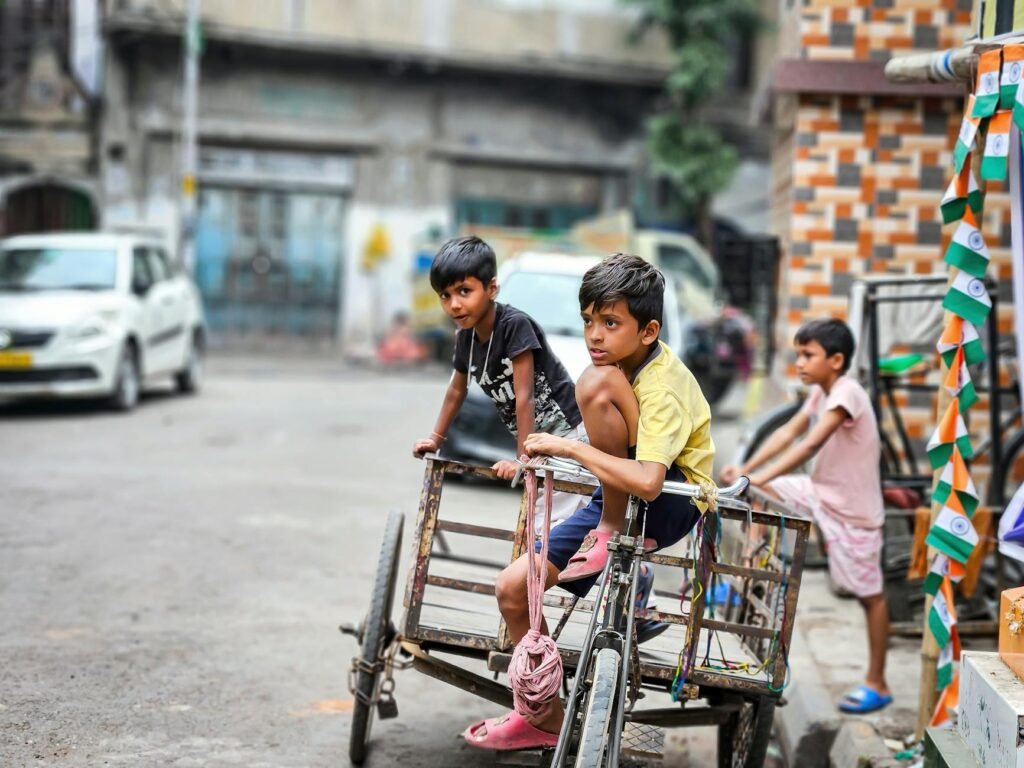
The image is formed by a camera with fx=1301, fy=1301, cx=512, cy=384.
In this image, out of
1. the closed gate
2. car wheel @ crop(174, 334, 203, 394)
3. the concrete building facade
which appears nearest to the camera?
car wheel @ crop(174, 334, 203, 394)

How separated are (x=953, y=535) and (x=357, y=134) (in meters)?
21.6

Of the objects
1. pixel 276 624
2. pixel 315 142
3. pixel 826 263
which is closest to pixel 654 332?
pixel 276 624

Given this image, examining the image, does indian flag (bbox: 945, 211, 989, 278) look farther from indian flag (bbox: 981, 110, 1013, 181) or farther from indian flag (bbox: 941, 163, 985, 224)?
indian flag (bbox: 981, 110, 1013, 181)

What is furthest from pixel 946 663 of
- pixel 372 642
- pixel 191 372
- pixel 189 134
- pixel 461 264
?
pixel 189 134

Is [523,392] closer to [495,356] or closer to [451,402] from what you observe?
[495,356]

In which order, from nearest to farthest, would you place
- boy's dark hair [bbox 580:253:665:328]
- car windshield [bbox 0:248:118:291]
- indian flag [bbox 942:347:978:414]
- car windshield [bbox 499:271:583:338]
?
boy's dark hair [bbox 580:253:665:328] → indian flag [bbox 942:347:978:414] → car windshield [bbox 499:271:583:338] → car windshield [bbox 0:248:118:291]

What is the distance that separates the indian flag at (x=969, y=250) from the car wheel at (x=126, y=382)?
408 inches

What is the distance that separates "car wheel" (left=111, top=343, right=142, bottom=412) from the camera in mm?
13398

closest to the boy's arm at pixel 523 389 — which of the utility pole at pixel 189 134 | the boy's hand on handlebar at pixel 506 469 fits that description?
the boy's hand on handlebar at pixel 506 469

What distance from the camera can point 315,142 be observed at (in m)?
24.6

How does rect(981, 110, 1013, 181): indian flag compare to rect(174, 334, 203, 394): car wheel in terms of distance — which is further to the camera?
rect(174, 334, 203, 394): car wheel

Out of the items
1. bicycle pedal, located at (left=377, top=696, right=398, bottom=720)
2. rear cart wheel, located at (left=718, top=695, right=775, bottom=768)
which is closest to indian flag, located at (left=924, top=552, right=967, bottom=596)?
rear cart wheel, located at (left=718, top=695, right=775, bottom=768)

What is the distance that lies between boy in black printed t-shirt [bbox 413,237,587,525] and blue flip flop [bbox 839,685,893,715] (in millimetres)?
1655

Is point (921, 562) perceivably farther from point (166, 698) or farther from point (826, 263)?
point (826, 263)
